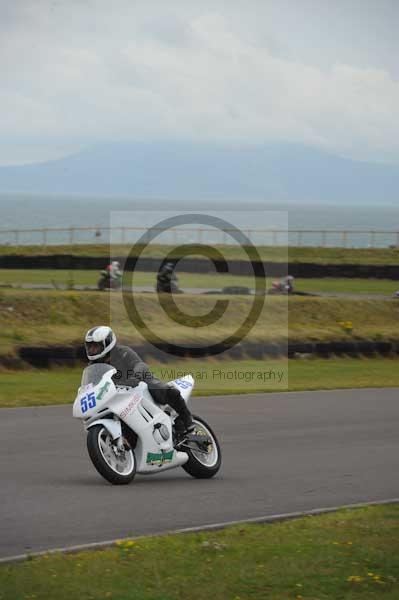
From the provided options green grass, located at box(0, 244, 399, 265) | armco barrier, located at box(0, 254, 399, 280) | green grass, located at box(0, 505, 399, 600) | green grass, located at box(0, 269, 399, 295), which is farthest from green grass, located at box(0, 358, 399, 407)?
green grass, located at box(0, 244, 399, 265)

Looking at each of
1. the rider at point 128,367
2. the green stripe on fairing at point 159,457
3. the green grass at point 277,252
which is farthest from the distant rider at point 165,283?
the green stripe on fairing at point 159,457

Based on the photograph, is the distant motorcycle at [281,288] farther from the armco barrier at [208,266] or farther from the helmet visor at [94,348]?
the helmet visor at [94,348]

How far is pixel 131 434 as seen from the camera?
410 inches

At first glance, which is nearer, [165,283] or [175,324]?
[175,324]

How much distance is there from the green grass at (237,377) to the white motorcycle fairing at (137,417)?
249 inches

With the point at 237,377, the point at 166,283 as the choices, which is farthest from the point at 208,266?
the point at 237,377

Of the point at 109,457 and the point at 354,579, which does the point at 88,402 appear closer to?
the point at 109,457

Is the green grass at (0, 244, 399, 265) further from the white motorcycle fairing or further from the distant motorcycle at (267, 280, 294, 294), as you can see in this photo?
the white motorcycle fairing

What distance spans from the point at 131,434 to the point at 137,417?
20 cm

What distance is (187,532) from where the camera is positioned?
325 inches

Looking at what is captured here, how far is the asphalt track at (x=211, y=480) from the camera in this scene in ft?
28.5

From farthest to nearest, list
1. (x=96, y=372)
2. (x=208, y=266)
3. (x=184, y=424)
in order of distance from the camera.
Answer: (x=208, y=266), (x=184, y=424), (x=96, y=372)

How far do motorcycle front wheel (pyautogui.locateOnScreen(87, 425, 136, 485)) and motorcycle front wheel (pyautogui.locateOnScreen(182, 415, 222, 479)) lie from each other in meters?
0.68

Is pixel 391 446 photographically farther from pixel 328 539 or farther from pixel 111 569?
pixel 111 569
